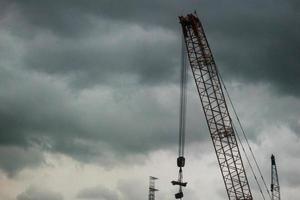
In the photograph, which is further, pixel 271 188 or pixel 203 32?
pixel 271 188

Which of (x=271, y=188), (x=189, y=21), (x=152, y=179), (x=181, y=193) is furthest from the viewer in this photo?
(x=271, y=188)

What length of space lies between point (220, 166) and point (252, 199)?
8.67 metres

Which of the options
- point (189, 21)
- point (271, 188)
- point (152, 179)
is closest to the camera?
point (189, 21)

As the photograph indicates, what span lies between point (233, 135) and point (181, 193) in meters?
17.0

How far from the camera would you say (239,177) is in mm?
110000

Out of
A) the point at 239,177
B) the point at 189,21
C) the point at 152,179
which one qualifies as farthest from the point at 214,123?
the point at 152,179

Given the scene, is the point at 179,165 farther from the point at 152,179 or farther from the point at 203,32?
the point at 152,179

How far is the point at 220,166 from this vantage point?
110 metres

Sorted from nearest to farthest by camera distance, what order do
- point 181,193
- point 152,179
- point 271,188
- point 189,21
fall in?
point 181,193, point 189,21, point 152,179, point 271,188

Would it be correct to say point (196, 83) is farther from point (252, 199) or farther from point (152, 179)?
point (152, 179)


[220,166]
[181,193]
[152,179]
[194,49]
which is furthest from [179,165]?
[152,179]

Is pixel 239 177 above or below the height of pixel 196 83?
below

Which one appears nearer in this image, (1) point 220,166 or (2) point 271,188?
(1) point 220,166

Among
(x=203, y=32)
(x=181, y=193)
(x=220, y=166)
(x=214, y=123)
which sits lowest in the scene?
(x=181, y=193)
